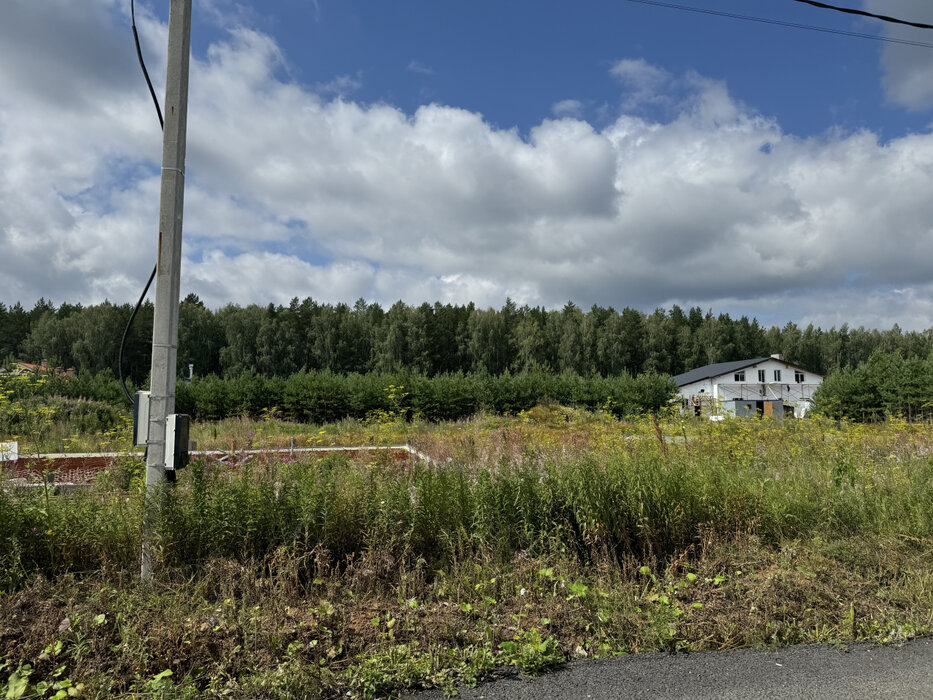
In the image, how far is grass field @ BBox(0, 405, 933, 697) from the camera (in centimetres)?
307

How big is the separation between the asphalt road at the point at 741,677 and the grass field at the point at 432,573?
128 millimetres

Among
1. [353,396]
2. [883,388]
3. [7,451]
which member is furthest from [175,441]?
[883,388]

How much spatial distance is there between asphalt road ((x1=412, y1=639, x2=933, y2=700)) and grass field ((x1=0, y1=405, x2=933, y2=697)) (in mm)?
128

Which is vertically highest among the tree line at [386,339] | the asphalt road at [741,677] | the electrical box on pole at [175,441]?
the tree line at [386,339]

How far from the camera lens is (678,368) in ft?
230

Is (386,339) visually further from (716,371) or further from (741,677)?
(741,677)

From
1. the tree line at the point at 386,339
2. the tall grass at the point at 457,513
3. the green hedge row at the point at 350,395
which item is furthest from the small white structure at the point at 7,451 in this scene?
the tree line at the point at 386,339

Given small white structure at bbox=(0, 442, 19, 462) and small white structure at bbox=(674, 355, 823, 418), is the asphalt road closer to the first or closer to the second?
small white structure at bbox=(0, 442, 19, 462)

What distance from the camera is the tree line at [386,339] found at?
55625 millimetres

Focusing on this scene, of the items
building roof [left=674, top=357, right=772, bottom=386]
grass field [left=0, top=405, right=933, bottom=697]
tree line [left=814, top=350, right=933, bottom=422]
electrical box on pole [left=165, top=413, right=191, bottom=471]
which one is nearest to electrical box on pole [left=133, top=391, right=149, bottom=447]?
electrical box on pole [left=165, top=413, right=191, bottom=471]

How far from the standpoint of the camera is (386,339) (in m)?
57.8

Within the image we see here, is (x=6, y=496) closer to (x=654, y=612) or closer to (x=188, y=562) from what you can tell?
(x=188, y=562)

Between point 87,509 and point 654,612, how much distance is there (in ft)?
13.5

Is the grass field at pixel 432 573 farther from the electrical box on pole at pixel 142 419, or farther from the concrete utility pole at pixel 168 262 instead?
the electrical box on pole at pixel 142 419
